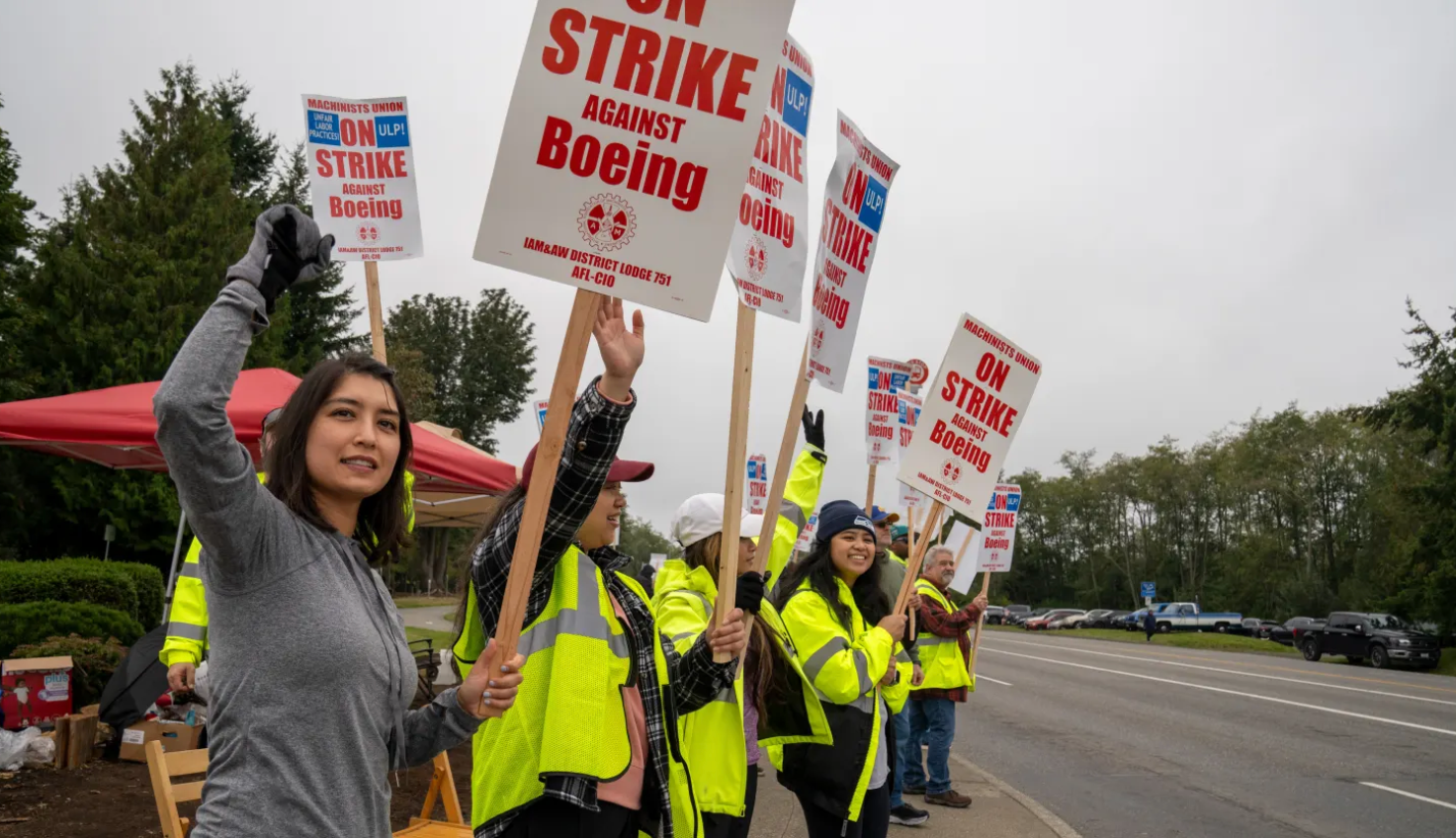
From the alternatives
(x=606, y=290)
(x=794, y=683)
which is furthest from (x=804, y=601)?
(x=606, y=290)

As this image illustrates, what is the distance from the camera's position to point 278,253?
1.86 m

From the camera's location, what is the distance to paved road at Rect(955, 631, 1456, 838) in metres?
8.12

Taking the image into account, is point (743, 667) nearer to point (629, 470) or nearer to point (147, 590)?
point (629, 470)

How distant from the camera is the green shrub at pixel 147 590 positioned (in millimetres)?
12969

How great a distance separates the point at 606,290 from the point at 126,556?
78.6 ft

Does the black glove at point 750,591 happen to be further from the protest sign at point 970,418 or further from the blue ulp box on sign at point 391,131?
Answer: the blue ulp box on sign at point 391,131

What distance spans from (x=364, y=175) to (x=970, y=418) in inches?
131

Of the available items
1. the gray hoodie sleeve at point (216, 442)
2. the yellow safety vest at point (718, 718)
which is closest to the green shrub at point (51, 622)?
the yellow safety vest at point (718, 718)

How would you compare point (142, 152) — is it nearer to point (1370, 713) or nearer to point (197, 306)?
point (197, 306)

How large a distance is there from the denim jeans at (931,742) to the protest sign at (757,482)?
3.57 metres

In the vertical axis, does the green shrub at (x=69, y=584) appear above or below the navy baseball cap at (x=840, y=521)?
below

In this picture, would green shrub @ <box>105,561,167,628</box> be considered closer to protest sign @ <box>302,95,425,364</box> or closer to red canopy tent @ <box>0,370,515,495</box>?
red canopy tent @ <box>0,370,515,495</box>

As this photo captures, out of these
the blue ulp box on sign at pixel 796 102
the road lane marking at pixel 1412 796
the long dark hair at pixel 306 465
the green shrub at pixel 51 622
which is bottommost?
the green shrub at pixel 51 622

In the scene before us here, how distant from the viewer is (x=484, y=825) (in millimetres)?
2699
